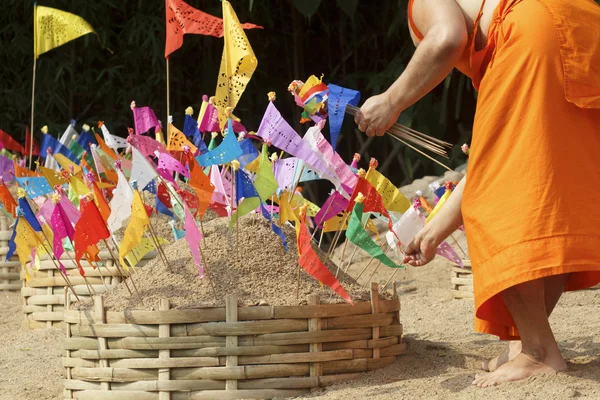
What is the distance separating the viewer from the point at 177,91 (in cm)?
570

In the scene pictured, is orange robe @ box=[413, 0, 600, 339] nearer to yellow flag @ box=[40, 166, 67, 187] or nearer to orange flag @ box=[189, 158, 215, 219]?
orange flag @ box=[189, 158, 215, 219]

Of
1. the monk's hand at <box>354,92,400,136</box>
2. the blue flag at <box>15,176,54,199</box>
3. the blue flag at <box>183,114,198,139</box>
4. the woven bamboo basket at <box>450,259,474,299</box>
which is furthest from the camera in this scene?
the blue flag at <box>183,114,198,139</box>

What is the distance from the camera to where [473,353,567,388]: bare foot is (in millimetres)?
1801

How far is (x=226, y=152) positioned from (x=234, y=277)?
265 millimetres

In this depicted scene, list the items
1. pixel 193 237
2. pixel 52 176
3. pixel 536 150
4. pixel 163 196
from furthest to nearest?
1. pixel 52 176
2. pixel 163 196
3. pixel 193 237
4. pixel 536 150

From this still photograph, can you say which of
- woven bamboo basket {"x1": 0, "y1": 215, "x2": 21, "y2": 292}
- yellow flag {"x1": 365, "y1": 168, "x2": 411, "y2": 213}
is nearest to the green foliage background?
woven bamboo basket {"x1": 0, "y1": 215, "x2": 21, "y2": 292}

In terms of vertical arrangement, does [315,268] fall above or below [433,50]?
below

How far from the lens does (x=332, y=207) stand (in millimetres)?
2289

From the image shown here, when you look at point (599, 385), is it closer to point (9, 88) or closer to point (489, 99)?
point (489, 99)

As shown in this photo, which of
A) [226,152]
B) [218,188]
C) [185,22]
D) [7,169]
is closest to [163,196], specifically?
[218,188]

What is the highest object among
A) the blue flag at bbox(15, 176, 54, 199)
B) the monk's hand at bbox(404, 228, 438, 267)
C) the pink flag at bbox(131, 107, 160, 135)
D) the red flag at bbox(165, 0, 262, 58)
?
the red flag at bbox(165, 0, 262, 58)

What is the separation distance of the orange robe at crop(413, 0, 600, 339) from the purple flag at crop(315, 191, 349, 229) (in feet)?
1.65

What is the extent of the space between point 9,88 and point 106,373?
14.5 ft

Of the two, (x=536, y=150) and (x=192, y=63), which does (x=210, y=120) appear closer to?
(x=536, y=150)
